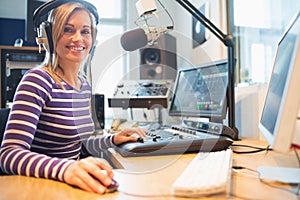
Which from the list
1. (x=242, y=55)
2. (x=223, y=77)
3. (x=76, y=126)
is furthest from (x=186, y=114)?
(x=76, y=126)

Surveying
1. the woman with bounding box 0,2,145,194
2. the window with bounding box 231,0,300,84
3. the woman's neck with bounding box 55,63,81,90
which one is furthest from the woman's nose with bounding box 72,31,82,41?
the window with bounding box 231,0,300,84

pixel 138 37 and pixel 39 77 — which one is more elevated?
pixel 138 37

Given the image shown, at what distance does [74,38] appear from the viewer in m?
1.03

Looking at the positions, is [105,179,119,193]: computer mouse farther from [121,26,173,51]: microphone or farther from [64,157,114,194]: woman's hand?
[121,26,173,51]: microphone

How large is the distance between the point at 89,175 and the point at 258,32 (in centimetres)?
131

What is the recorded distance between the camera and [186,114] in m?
1.59

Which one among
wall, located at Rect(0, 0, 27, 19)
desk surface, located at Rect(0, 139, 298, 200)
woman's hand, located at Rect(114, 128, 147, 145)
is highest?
wall, located at Rect(0, 0, 27, 19)

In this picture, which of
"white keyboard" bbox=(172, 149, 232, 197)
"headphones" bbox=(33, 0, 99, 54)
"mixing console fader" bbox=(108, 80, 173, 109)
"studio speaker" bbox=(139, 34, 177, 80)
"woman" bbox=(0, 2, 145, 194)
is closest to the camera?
"white keyboard" bbox=(172, 149, 232, 197)

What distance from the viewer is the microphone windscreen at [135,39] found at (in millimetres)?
1225

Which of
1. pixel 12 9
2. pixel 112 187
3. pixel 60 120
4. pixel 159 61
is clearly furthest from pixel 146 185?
pixel 12 9

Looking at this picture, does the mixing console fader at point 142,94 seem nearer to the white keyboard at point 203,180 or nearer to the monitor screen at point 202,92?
the monitor screen at point 202,92

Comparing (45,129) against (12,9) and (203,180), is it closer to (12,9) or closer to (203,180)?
(203,180)

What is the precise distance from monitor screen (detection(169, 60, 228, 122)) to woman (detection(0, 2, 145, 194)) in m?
0.44

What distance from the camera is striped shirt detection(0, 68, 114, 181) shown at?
2.22 ft
